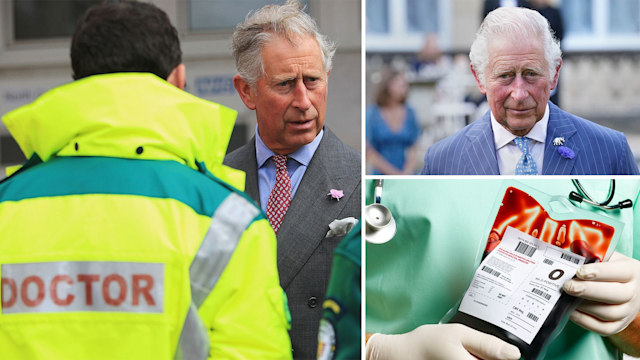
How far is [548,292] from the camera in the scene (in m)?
1.70

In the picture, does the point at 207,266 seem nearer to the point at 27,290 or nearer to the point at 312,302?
the point at 27,290

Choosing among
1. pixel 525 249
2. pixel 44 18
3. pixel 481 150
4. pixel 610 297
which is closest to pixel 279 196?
pixel 481 150

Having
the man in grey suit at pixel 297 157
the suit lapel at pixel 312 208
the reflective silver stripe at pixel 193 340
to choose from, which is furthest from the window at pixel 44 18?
the reflective silver stripe at pixel 193 340

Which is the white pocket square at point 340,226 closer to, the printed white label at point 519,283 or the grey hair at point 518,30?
the printed white label at point 519,283

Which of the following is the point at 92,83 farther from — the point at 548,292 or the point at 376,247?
the point at 548,292

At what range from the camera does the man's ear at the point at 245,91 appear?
77.7 inches

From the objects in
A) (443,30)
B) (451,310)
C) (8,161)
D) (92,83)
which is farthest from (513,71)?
(8,161)

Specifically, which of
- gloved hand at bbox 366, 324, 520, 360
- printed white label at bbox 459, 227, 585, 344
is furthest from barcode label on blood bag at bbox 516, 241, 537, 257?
gloved hand at bbox 366, 324, 520, 360

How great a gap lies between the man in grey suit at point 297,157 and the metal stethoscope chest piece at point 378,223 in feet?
0.30

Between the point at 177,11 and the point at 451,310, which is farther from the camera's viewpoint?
the point at 177,11

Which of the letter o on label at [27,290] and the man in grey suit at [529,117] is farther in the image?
the man in grey suit at [529,117]

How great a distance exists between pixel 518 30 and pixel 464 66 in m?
0.15

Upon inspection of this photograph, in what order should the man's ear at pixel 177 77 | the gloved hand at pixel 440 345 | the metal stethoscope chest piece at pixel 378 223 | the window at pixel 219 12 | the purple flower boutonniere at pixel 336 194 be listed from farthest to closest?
1. the window at pixel 219 12
2. the purple flower boutonniere at pixel 336 194
3. the metal stethoscope chest piece at pixel 378 223
4. the gloved hand at pixel 440 345
5. the man's ear at pixel 177 77

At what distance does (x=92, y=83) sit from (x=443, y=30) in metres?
0.87
